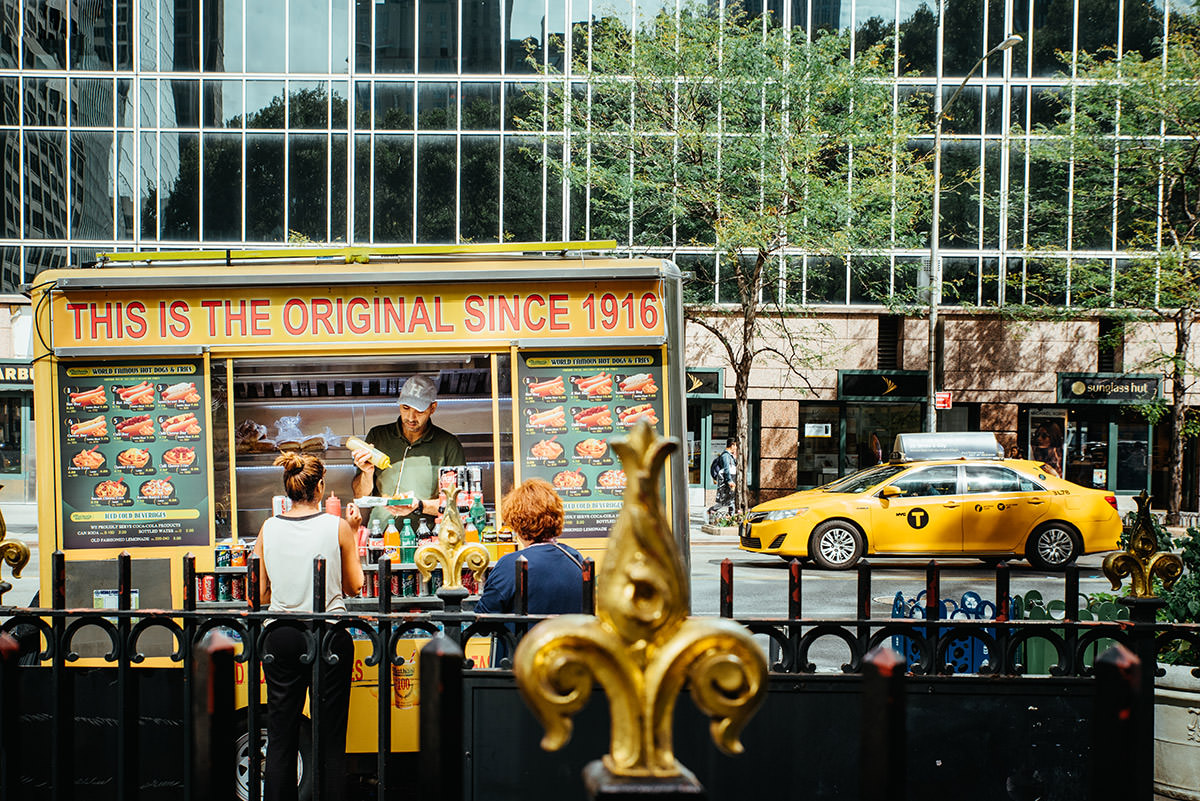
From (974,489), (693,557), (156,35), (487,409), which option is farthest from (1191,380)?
(156,35)

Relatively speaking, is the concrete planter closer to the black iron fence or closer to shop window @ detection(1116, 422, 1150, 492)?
the black iron fence

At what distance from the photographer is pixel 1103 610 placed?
207 inches

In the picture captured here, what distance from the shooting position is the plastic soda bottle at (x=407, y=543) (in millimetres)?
7109

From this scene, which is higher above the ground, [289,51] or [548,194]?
[289,51]

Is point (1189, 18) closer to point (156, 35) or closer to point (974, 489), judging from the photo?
point (974, 489)

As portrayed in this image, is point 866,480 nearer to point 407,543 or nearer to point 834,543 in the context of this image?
point 834,543

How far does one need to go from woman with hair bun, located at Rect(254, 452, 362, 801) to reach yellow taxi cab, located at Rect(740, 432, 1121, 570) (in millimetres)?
10496

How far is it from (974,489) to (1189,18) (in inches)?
553

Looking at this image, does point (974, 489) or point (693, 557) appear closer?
point (974, 489)

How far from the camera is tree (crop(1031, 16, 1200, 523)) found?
20.5 meters

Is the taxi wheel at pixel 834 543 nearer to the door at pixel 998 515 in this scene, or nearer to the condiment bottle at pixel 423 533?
the door at pixel 998 515

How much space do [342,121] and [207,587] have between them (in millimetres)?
20625

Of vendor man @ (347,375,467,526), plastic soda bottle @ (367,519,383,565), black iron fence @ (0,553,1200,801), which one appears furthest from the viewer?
vendor man @ (347,375,467,526)

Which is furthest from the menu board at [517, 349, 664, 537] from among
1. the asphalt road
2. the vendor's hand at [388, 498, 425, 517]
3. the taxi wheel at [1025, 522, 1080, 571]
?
the taxi wheel at [1025, 522, 1080, 571]
